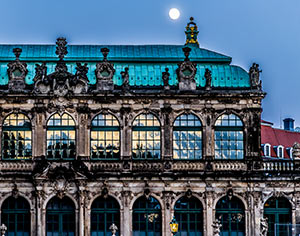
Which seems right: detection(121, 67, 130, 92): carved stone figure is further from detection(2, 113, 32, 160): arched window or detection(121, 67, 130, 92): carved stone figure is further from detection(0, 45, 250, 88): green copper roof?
detection(2, 113, 32, 160): arched window

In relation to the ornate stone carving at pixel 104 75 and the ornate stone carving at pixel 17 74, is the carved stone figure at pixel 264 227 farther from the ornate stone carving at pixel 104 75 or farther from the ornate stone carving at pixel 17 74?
the ornate stone carving at pixel 17 74

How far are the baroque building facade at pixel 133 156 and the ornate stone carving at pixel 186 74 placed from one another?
0.21ft

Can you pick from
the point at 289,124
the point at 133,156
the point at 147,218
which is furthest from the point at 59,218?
the point at 289,124

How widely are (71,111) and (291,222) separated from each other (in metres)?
15.7

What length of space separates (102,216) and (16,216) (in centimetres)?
543

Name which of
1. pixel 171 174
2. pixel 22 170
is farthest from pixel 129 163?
pixel 22 170

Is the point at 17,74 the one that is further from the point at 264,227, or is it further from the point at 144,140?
the point at 264,227

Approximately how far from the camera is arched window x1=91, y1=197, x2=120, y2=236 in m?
63.5

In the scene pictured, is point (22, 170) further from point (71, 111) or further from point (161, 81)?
point (161, 81)

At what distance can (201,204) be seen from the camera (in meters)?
63.8

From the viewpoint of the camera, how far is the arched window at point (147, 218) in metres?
63.7

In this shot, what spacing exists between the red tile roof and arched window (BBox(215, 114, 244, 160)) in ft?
72.4

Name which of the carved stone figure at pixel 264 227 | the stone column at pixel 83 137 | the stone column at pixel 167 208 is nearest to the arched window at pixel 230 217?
the stone column at pixel 167 208

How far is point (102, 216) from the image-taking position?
208 feet
